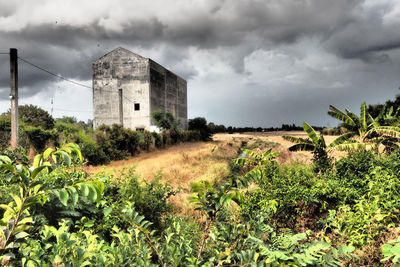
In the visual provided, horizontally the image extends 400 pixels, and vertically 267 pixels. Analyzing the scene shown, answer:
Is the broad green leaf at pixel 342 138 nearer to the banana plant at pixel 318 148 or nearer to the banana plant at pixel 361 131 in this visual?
the banana plant at pixel 361 131

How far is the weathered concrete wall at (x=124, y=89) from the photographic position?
28328mm

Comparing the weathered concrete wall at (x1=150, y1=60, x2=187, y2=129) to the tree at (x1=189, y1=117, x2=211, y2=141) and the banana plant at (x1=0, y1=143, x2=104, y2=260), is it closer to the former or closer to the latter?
the tree at (x1=189, y1=117, x2=211, y2=141)

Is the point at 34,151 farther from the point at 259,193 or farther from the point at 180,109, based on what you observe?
the point at 180,109

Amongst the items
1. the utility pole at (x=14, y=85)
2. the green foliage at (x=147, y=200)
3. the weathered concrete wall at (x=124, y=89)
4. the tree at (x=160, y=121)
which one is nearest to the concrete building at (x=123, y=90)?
the weathered concrete wall at (x=124, y=89)

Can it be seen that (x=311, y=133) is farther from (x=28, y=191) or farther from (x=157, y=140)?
(x=157, y=140)

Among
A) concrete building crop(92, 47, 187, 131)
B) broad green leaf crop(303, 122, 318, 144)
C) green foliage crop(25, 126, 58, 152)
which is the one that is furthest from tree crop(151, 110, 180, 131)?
broad green leaf crop(303, 122, 318, 144)

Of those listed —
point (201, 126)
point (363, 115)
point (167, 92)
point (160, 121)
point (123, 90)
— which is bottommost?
point (363, 115)

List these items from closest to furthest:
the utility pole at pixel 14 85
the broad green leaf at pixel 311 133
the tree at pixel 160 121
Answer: the broad green leaf at pixel 311 133 < the utility pole at pixel 14 85 < the tree at pixel 160 121

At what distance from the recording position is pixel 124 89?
93.4 ft

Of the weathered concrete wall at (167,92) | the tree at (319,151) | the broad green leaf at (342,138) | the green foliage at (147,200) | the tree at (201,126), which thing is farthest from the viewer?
the tree at (201,126)

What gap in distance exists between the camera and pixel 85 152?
50.6ft

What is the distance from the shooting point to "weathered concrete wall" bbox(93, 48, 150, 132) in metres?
28.3

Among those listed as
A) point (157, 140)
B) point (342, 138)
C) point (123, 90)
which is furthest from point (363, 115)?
point (123, 90)

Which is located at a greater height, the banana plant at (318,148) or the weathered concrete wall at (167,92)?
the weathered concrete wall at (167,92)
